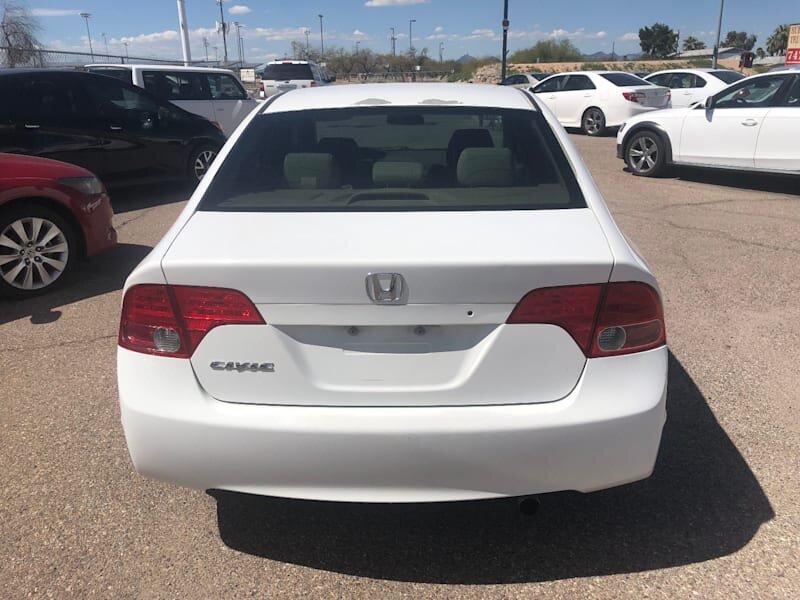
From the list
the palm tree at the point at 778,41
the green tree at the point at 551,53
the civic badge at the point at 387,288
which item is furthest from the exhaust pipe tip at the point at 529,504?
the palm tree at the point at 778,41

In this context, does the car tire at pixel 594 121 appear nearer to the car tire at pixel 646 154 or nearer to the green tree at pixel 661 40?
the car tire at pixel 646 154

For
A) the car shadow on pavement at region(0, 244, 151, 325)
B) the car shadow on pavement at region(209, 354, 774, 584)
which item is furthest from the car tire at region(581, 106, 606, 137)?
the car shadow on pavement at region(209, 354, 774, 584)

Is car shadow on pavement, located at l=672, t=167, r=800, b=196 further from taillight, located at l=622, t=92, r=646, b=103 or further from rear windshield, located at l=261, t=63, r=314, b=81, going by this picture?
rear windshield, located at l=261, t=63, r=314, b=81

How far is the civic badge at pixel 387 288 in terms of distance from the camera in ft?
7.00

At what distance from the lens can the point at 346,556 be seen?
2.63 meters

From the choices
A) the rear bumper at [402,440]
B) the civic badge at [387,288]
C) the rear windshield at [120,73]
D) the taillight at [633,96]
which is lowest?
the rear bumper at [402,440]

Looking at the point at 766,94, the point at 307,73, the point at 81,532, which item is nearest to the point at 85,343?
the point at 81,532

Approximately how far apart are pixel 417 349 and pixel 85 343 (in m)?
3.26

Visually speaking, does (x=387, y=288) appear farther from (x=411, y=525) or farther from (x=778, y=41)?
(x=778, y=41)

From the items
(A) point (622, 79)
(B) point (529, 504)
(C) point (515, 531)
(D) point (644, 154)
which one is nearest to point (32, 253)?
(C) point (515, 531)

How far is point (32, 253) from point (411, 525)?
424cm

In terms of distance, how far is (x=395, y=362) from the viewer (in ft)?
7.23

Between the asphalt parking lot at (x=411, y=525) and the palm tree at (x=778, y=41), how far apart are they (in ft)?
340

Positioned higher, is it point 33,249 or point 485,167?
point 485,167
